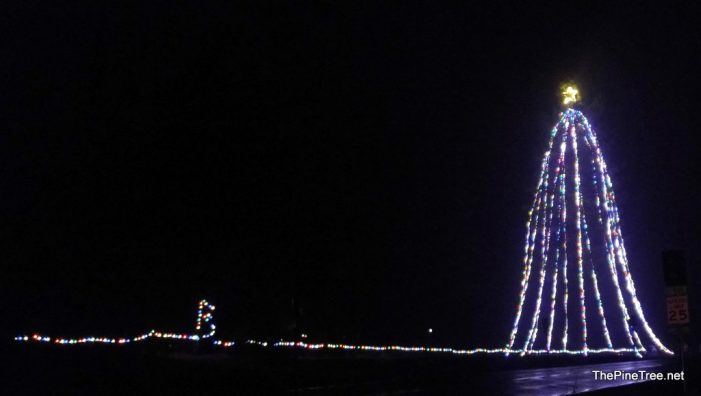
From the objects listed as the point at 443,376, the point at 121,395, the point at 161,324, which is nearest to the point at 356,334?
the point at 161,324

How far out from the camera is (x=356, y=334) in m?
55.4

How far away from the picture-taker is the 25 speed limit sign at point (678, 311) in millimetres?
12883

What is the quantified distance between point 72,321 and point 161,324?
18.0 ft

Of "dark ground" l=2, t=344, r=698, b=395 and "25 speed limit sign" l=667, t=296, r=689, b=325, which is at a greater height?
"25 speed limit sign" l=667, t=296, r=689, b=325

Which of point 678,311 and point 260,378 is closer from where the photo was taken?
point 678,311

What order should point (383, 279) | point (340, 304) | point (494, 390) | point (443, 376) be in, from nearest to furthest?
point (494, 390)
point (443, 376)
point (340, 304)
point (383, 279)

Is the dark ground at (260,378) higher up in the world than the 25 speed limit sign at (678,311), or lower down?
lower down

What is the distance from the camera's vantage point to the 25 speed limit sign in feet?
42.3

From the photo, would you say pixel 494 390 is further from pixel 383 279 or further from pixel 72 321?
pixel 383 279

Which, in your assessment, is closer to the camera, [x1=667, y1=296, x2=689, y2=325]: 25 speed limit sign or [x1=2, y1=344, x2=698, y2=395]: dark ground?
[x1=667, y1=296, x2=689, y2=325]: 25 speed limit sign

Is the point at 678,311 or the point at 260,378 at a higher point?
the point at 678,311

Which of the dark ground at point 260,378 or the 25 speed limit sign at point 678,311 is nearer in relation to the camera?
the 25 speed limit sign at point 678,311

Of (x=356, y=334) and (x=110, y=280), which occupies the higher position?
(x=110, y=280)

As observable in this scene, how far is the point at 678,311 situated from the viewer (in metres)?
12.9
